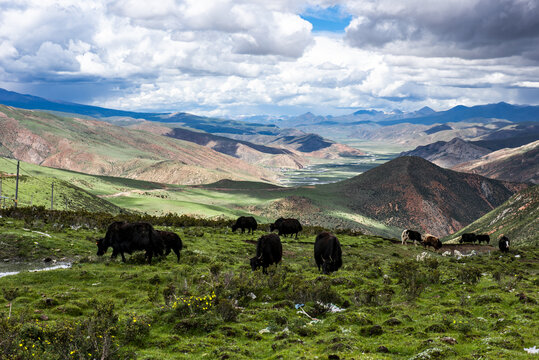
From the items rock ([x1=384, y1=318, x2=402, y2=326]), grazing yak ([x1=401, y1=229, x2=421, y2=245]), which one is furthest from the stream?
grazing yak ([x1=401, y1=229, x2=421, y2=245])

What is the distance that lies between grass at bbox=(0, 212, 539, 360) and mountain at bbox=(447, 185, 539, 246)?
50478mm

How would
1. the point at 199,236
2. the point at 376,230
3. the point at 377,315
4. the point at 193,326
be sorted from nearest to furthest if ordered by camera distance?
the point at 193,326
the point at 377,315
the point at 199,236
the point at 376,230

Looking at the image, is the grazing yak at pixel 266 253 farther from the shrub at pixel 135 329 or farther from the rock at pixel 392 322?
the shrub at pixel 135 329

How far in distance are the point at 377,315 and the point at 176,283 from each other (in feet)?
31.6

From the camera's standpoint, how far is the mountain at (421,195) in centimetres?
12938

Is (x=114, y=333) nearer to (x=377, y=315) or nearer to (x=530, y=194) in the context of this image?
(x=377, y=315)

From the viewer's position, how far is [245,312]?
1666 centimetres

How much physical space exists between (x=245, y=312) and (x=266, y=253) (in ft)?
21.8

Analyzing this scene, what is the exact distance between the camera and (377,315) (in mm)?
16406

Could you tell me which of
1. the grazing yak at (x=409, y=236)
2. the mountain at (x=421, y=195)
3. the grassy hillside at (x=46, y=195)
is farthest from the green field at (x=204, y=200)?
the grazing yak at (x=409, y=236)

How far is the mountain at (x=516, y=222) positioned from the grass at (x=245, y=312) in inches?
1987

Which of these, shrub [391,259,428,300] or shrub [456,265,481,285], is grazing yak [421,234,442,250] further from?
shrub [391,259,428,300]

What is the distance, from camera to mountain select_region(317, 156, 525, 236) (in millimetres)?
129375

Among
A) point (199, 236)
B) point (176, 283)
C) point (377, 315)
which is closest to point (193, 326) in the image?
point (176, 283)
